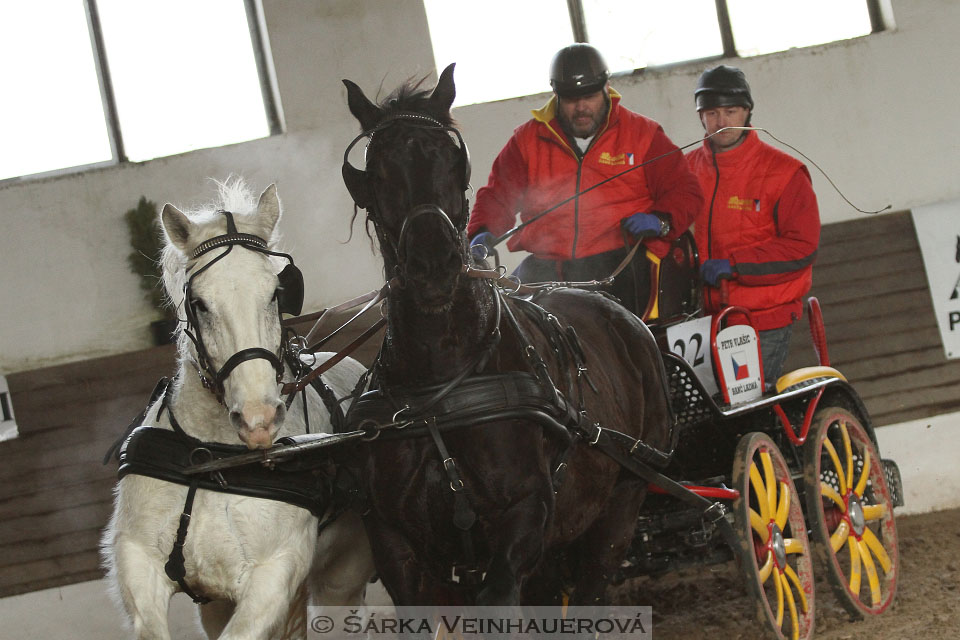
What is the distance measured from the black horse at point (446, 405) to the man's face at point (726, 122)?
6.22 ft

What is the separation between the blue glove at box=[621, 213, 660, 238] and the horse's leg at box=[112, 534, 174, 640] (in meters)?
2.08

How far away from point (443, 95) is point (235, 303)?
79cm

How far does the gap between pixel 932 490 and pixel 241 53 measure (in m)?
5.06

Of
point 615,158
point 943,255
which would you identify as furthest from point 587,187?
A: point 943,255

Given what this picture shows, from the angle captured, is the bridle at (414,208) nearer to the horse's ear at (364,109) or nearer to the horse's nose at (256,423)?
the horse's ear at (364,109)

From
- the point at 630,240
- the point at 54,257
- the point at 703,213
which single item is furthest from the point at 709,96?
the point at 54,257

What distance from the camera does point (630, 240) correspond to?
12.5 feet

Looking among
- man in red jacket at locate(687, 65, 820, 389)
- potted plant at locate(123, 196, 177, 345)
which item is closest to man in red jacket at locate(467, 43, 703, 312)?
man in red jacket at locate(687, 65, 820, 389)

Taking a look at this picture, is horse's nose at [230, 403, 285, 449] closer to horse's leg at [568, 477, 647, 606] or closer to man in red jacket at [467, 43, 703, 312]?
horse's leg at [568, 477, 647, 606]

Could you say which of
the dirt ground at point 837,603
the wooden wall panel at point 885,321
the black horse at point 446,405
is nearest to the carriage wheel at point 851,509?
the dirt ground at point 837,603

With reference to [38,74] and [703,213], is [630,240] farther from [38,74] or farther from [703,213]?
[38,74]

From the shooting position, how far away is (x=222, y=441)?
107 inches

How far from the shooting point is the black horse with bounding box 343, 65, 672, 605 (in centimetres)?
242

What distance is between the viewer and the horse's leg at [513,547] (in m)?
2.43
